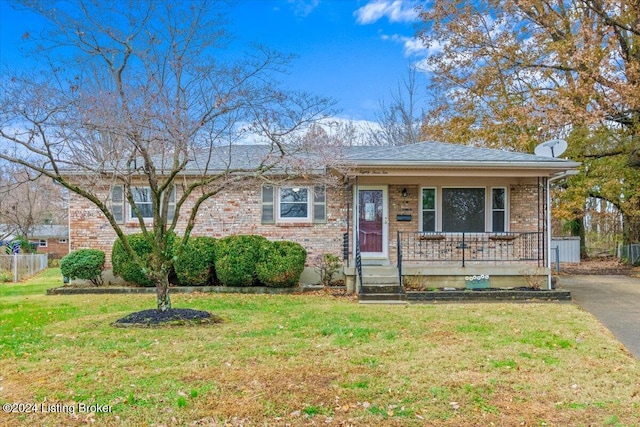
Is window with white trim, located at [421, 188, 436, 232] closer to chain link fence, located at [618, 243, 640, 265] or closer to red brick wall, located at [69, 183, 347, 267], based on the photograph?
red brick wall, located at [69, 183, 347, 267]

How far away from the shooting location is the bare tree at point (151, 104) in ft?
25.5

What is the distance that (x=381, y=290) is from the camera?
1084 cm

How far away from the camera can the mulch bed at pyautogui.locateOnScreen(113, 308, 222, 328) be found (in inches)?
311

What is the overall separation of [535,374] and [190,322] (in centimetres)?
514

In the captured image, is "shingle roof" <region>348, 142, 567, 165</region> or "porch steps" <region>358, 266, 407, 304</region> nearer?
"porch steps" <region>358, 266, 407, 304</region>

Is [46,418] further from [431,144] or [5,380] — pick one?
[431,144]

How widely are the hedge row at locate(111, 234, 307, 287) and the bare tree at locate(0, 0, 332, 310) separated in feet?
9.11

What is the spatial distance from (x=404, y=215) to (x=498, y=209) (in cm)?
243

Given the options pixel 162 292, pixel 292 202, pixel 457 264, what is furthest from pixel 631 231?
pixel 162 292

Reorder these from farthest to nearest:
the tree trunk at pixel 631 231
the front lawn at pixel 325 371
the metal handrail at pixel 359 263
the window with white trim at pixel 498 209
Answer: the tree trunk at pixel 631 231, the window with white trim at pixel 498 209, the metal handrail at pixel 359 263, the front lawn at pixel 325 371

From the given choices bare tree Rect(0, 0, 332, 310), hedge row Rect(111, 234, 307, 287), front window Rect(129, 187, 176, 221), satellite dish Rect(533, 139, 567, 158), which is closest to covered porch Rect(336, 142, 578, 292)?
satellite dish Rect(533, 139, 567, 158)

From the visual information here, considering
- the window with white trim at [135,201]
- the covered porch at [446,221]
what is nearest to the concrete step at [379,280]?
the covered porch at [446,221]

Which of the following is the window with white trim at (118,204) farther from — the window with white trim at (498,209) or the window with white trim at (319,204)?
the window with white trim at (498,209)

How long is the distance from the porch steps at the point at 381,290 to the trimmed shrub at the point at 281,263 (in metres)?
1.76
